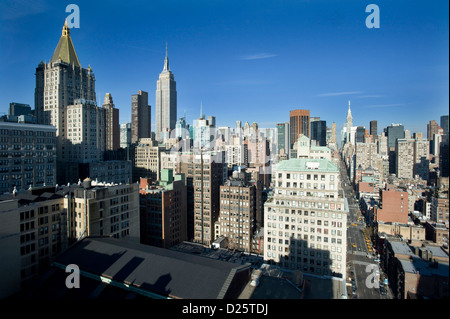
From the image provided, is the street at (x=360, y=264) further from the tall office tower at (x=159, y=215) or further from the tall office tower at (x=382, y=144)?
the tall office tower at (x=382, y=144)

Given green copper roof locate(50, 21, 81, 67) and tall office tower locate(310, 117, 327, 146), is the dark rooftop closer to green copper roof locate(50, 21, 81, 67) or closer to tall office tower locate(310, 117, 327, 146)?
green copper roof locate(50, 21, 81, 67)

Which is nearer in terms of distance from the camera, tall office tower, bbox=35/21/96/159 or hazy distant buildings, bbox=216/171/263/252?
→ hazy distant buildings, bbox=216/171/263/252

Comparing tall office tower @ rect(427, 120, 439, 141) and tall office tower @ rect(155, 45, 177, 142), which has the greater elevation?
tall office tower @ rect(155, 45, 177, 142)

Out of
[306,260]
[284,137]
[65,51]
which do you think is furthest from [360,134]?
[65,51]

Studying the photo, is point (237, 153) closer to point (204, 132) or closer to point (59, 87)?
point (204, 132)

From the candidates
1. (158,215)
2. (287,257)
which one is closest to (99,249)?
(287,257)

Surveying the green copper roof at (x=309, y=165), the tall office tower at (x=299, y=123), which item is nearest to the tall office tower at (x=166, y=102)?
the tall office tower at (x=299, y=123)

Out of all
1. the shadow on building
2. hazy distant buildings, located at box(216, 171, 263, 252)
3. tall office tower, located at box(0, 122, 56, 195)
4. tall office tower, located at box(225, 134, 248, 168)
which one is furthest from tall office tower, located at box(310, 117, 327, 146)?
tall office tower, located at box(0, 122, 56, 195)
